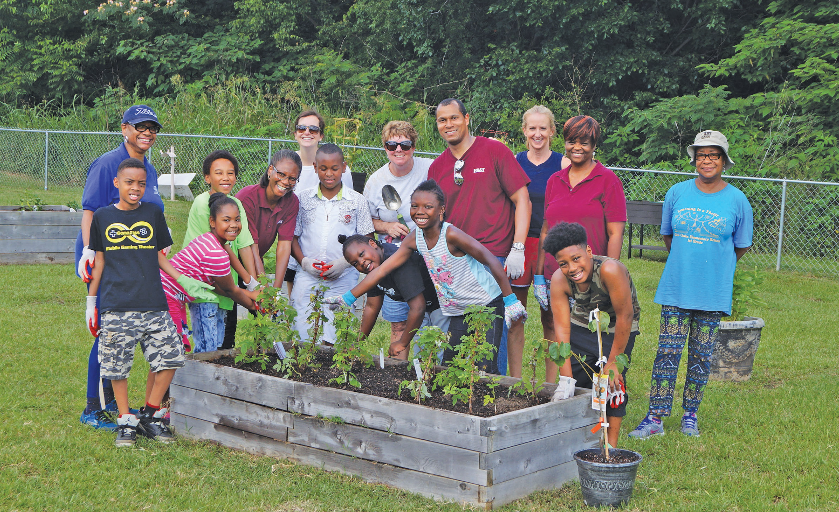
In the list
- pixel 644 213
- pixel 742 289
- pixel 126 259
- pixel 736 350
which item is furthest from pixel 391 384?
pixel 644 213

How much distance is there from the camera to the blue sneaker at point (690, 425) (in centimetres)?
498

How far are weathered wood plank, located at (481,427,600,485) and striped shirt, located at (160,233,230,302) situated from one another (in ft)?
6.94

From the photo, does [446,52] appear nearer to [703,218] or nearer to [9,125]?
[9,125]

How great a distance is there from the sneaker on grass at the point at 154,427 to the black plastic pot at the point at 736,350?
4141 millimetres

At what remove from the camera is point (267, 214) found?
5.34 metres

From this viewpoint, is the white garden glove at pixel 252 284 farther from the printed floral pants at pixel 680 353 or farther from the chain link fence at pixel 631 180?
the chain link fence at pixel 631 180

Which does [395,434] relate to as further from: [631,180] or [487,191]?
[631,180]

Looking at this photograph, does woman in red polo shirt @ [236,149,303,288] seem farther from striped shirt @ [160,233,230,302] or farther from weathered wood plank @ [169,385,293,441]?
weathered wood plank @ [169,385,293,441]

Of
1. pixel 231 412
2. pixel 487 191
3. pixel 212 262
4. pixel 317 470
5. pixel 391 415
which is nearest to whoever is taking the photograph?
pixel 391 415

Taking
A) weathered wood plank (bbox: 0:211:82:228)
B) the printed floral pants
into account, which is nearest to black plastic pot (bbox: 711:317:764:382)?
the printed floral pants

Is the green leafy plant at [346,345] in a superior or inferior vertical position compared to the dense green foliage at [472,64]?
inferior

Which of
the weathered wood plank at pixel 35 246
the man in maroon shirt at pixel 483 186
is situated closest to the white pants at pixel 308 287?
the man in maroon shirt at pixel 483 186

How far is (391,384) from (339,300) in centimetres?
75

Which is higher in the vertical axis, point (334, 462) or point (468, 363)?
point (468, 363)
